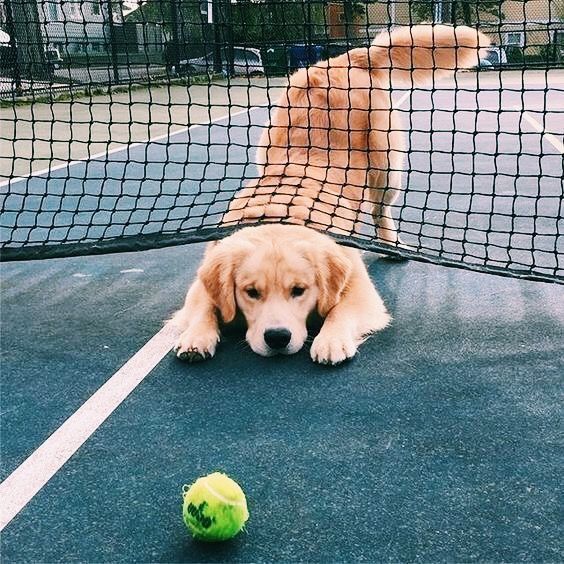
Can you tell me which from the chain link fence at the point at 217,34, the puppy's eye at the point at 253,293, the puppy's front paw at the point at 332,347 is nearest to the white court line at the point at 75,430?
the puppy's eye at the point at 253,293

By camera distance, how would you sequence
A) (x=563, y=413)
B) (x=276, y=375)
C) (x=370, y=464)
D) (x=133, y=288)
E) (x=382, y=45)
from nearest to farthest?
(x=370, y=464) → (x=563, y=413) → (x=276, y=375) → (x=133, y=288) → (x=382, y=45)

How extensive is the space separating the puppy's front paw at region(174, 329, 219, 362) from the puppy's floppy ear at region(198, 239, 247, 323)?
0.14 m

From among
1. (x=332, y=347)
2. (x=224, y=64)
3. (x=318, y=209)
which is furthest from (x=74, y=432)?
(x=224, y=64)

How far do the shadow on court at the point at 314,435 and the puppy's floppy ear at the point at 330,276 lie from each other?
0.93 feet

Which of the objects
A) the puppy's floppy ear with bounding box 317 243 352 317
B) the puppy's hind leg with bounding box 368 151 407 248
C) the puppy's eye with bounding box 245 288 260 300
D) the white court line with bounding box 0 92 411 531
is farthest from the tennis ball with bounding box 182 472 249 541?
the puppy's hind leg with bounding box 368 151 407 248

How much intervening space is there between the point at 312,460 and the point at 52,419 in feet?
3.43

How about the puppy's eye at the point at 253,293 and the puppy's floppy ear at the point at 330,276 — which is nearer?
the puppy's eye at the point at 253,293

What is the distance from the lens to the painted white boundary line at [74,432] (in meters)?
2.39

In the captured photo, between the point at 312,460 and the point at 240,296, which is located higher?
the point at 240,296

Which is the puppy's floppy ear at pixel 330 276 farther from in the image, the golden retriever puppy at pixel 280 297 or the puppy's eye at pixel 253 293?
the puppy's eye at pixel 253 293

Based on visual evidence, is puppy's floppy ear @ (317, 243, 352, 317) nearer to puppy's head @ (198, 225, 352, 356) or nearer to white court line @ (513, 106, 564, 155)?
puppy's head @ (198, 225, 352, 356)

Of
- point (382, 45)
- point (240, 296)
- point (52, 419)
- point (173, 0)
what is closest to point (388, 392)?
point (240, 296)

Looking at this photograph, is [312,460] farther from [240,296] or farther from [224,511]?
[240,296]

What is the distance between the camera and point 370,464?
2494 mm
